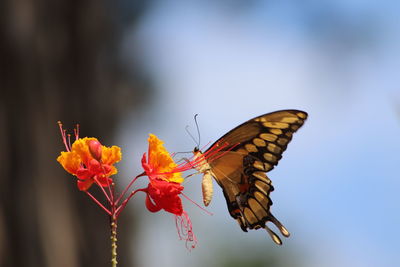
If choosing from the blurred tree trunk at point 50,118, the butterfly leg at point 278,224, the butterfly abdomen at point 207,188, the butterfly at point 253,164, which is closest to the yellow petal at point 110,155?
the butterfly abdomen at point 207,188

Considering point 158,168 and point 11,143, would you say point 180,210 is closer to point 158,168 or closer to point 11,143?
point 158,168

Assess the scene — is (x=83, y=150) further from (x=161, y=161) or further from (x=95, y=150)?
(x=161, y=161)

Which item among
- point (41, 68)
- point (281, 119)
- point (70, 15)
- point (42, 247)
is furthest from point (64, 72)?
point (281, 119)

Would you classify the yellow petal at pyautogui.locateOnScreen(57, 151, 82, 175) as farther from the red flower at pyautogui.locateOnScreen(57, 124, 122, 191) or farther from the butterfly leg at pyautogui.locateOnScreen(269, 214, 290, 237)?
the butterfly leg at pyautogui.locateOnScreen(269, 214, 290, 237)

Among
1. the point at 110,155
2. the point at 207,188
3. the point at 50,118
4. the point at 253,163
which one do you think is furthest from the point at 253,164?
the point at 50,118

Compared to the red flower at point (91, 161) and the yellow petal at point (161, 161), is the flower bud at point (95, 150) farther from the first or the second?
the yellow petal at point (161, 161)
